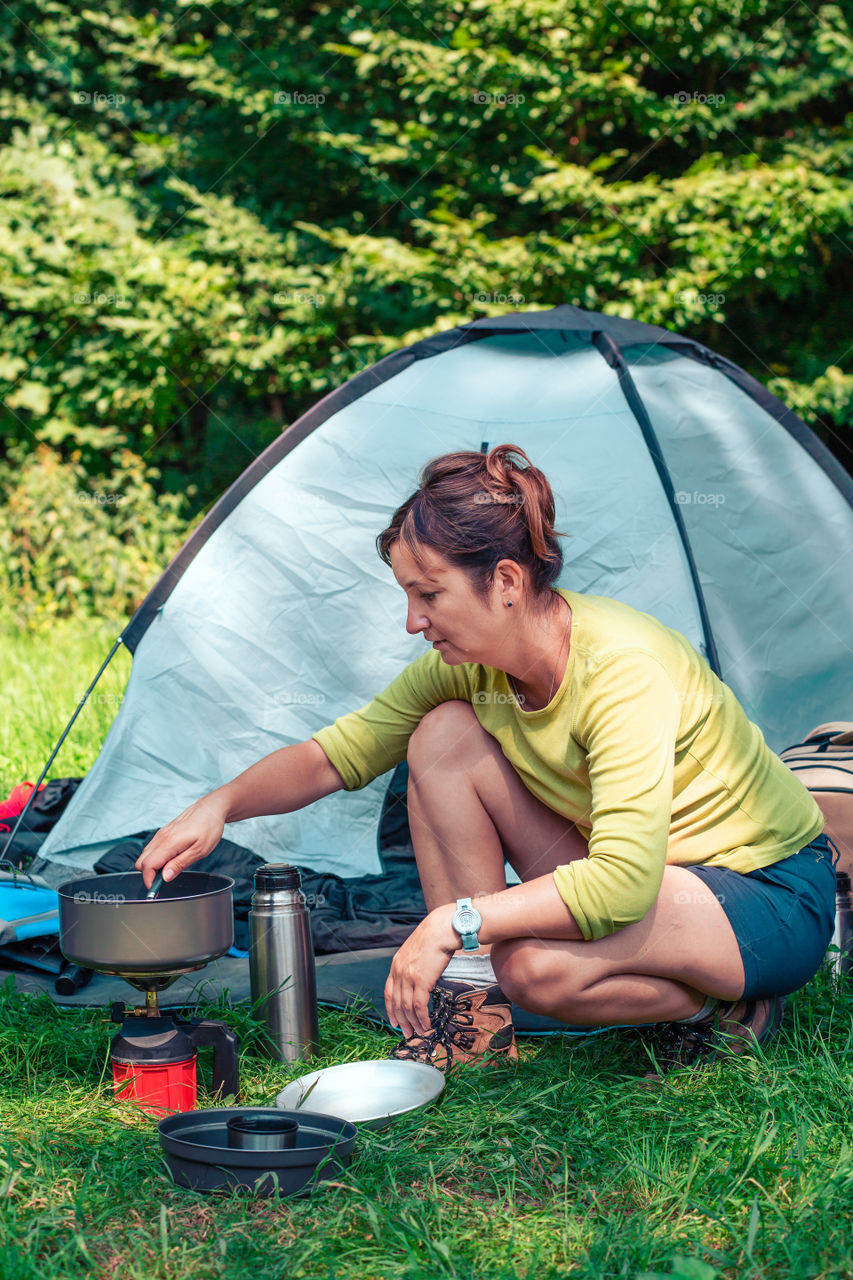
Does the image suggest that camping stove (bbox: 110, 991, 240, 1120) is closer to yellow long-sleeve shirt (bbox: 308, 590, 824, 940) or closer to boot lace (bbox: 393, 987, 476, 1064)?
boot lace (bbox: 393, 987, 476, 1064)

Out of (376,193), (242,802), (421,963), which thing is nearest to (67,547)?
(376,193)

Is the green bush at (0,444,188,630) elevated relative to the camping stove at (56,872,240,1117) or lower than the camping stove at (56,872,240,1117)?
elevated

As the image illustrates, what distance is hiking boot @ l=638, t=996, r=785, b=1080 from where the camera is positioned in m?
1.72

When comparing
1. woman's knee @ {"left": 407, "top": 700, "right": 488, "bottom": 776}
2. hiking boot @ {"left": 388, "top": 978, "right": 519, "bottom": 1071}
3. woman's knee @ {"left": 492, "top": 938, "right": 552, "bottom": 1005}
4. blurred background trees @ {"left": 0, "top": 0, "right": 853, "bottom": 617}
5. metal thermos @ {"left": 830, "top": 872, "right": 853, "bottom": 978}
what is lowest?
metal thermos @ {"left": 830, "top": 872, "right": 853, "bottom": 978}

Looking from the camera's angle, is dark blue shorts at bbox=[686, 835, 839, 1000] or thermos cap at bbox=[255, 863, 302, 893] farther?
thermos cap at bbox=[255, 863, 302, 893]

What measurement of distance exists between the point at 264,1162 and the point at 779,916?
0.79 meters

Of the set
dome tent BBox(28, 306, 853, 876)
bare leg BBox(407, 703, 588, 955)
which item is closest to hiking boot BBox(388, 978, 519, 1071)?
bare leg BBox(407, 703, 588, 955)

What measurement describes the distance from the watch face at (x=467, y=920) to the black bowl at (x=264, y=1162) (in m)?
0.28

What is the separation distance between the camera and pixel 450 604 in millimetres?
1612

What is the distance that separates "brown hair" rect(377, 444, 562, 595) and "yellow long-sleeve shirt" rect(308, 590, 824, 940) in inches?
5.0

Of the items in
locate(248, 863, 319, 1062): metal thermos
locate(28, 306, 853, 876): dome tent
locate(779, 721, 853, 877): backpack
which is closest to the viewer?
locate(248, 863, 319, 1062): metal thermos

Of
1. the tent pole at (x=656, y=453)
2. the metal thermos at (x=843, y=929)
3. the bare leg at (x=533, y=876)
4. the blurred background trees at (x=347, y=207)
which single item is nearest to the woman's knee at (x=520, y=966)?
the bare leg at (x=533, y=876)

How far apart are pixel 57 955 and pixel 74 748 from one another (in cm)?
133

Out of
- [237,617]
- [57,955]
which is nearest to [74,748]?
[237,617]
